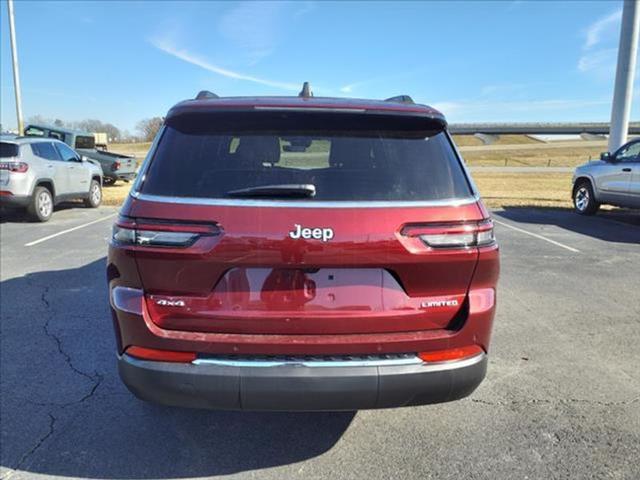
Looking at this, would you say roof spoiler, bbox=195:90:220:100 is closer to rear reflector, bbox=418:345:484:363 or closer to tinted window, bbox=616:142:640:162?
rear reflector, bbox=418:345:484:363

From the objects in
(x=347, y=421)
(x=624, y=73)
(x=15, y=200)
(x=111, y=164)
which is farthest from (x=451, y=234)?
(x=111, y=164)

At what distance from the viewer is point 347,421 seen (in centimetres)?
311

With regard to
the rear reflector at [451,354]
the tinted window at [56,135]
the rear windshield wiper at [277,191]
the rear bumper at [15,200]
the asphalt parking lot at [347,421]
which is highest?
the tinted window at [56,135]

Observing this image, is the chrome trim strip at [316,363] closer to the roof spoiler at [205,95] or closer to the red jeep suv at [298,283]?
the red jeep suv at [298,283]

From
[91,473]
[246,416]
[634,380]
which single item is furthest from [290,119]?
[634,380]

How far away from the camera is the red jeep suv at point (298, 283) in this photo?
2246 mm

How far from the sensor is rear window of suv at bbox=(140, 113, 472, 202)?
7.79ft

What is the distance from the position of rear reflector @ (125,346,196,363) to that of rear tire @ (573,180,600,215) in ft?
40.9

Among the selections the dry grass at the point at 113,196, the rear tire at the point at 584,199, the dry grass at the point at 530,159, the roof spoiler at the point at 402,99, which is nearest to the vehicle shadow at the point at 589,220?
the rear tire at the point at 584,199

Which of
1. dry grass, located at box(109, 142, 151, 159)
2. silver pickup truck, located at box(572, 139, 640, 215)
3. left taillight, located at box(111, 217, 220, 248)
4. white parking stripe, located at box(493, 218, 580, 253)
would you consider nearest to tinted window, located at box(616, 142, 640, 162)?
silver pickup truck, located at box(572, 139, 640, 215)

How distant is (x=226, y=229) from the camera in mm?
2234

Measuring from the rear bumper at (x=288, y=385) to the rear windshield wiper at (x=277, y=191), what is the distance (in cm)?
77

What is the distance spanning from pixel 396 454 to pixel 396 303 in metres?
0.98

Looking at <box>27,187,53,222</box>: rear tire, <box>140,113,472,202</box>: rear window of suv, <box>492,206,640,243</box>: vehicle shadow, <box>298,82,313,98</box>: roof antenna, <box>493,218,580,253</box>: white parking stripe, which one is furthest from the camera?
<box>27,187,53,222</box>: rear tire
